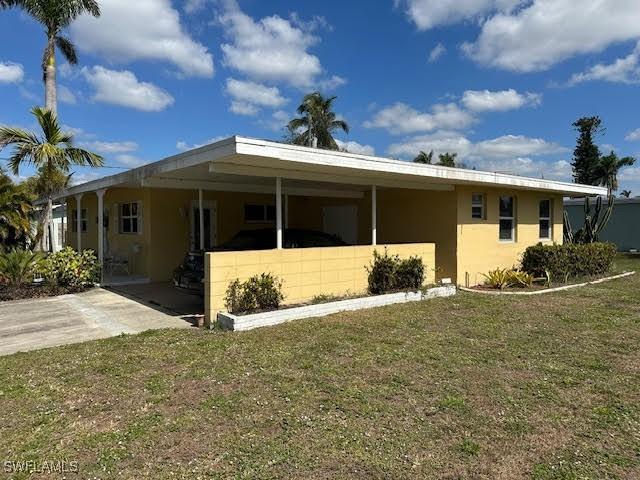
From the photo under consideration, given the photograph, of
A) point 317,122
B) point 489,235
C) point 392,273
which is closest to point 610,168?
point 317,122

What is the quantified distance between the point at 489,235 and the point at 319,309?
609 centimetres

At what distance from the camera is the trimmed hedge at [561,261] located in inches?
463

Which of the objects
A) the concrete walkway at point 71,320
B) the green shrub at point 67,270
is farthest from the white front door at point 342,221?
the green shrub at point 67,270

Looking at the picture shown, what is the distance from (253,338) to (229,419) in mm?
2425

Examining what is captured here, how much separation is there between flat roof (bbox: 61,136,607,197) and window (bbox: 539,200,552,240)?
235cm

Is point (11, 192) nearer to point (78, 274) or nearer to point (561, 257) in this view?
point (78, 274)

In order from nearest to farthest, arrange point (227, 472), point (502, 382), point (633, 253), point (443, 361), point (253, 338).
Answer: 1. point (227, 472)
2. point (502, 382)
3. point (443, 361)
4. point (253, 338)
5. point (633, 253)

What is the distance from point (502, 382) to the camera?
4.50 meters

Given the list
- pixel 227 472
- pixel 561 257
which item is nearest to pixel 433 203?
pixel 561 257

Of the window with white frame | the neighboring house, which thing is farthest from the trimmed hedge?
the neighboring house

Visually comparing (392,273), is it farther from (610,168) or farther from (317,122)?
(610,168)

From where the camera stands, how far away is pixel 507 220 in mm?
12242

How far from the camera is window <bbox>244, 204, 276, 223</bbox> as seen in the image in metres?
13.5

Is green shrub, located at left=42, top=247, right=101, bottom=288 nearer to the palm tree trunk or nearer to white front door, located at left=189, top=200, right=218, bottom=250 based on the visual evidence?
white front door, located at left=189, top=200, right=218, bottom=250
